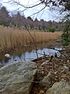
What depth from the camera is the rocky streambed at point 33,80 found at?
386cm

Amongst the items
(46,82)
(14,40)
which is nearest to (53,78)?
(46,82)

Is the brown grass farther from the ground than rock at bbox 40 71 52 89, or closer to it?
closer to it

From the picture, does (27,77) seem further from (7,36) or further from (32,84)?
(7,36)

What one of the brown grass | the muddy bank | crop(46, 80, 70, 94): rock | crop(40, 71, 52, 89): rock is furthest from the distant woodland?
crop(46, 80, 70, 94): rock

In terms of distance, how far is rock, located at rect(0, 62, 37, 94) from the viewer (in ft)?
13.0

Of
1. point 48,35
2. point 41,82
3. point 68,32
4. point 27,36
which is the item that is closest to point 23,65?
point 41,82

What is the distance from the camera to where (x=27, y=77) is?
163 inches

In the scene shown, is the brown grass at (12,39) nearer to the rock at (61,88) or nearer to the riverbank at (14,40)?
the riverbank at (14,40)

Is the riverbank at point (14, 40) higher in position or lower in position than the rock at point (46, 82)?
lower

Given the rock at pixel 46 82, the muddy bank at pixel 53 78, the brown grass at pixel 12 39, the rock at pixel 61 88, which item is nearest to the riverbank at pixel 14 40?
the brown grass at pixel 12 39

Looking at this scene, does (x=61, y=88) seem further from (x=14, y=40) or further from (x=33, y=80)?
(x=14, y=40)

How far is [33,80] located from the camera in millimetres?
4234

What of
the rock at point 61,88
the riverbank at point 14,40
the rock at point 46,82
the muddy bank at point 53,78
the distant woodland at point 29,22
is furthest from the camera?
the riverbank at point 14,40

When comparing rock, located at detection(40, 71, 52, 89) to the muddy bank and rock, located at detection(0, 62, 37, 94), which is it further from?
rock, located at detection(0, 62, 37, 94)
